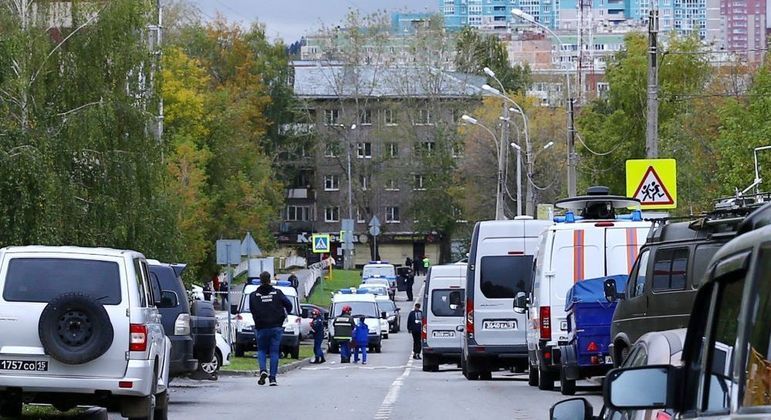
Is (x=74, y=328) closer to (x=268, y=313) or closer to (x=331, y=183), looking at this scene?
(x=268, y=313)

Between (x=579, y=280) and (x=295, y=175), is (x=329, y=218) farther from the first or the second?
(x=579, y=280)

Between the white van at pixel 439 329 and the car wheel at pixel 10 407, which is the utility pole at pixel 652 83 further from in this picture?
the car wheel at pixel 10 407

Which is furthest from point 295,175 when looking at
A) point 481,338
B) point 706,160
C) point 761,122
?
point 481,338

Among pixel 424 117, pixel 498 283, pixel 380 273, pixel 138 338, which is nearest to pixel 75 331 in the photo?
pixel 138 338

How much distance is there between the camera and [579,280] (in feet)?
69.6

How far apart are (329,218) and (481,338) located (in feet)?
330

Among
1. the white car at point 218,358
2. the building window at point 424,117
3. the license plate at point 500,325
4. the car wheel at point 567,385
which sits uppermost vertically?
the building window at point 424,117

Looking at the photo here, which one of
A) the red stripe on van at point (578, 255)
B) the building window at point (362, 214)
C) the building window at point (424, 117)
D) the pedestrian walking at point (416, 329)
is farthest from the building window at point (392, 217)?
the red stripe on van at point (578, 255)

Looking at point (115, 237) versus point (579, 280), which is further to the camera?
point (115, 237)

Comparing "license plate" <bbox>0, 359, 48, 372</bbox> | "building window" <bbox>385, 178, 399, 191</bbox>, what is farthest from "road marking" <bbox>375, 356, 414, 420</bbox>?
"building window" <bbox>385, 178, 399, 191</bbox>

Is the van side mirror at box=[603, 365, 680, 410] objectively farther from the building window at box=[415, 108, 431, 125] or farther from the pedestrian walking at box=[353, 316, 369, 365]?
the building window at box=[415, 108, 431, 125]

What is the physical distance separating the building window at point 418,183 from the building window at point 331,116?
24.8 feet

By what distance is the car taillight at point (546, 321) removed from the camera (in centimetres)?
2194

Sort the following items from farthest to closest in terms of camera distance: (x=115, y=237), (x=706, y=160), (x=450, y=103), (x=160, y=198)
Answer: (x=450, y=103), (x=706, y=160), (x=160, y=198), (x=115, y=237)
